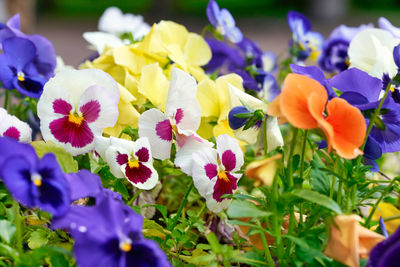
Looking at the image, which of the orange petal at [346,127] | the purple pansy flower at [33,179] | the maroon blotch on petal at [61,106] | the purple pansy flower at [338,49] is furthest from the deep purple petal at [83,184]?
the purple pansy flower at [338,49]

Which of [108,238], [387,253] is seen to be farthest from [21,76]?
[387,253]

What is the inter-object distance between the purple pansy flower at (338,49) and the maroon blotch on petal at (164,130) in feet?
1.92

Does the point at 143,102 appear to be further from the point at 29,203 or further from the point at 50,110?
the point at 29,203

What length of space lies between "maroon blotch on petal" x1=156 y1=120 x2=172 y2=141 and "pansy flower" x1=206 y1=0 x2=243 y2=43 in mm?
443

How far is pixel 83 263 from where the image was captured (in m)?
0.46

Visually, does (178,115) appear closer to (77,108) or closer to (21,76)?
(77,108)

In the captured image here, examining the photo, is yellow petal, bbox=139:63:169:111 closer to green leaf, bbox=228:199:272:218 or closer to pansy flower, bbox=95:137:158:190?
pansy flower, bbox=95:137:158:190

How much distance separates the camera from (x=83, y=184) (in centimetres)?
54

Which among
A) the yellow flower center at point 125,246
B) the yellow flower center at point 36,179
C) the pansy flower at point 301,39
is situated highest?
the yellow flower center at point 36,179

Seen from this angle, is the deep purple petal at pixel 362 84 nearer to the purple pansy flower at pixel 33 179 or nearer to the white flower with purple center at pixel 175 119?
the white flower with purple center at pixel 175 119

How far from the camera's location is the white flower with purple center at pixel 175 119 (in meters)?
0.66

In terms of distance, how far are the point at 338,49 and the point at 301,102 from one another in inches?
28.0

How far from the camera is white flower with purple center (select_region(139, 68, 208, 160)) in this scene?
0.66 metres

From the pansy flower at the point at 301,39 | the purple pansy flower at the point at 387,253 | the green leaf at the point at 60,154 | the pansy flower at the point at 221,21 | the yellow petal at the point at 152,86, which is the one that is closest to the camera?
the purple pansy flower at the point at 387,253
